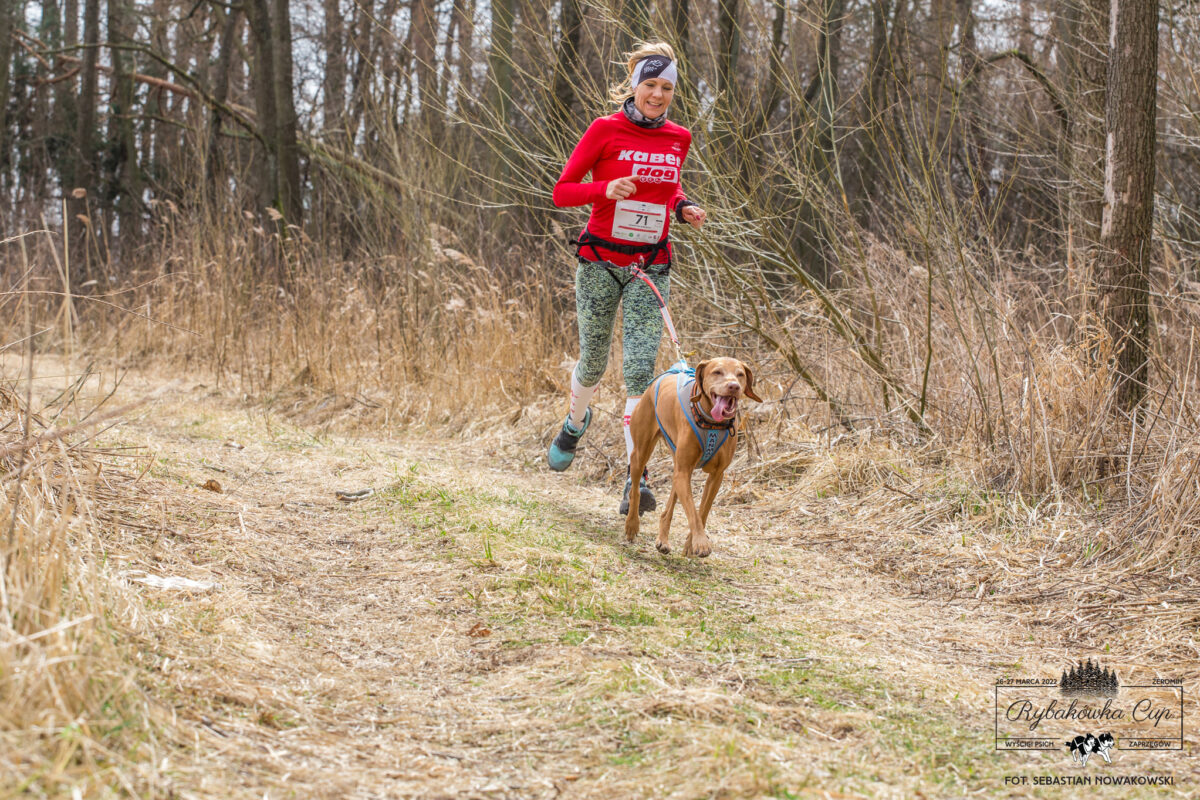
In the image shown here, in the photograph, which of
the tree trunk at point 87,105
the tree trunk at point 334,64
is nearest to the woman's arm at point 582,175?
the tree trunk at point 87,105

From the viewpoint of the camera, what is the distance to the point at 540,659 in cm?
286

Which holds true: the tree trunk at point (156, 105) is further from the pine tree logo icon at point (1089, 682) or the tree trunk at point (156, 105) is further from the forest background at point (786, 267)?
the pine tree logo icon at point (1089, 682)

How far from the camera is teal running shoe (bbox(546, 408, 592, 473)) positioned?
549 centimetres

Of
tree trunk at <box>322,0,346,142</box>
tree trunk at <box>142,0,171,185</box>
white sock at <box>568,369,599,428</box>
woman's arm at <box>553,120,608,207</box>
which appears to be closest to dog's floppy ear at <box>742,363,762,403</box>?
woman's arm at <box>553,120,608,207</box>

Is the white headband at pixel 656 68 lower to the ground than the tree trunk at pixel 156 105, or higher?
lower

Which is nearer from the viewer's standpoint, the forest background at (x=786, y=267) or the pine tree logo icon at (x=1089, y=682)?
the pine tree logo icon at (x=1089, y=682)

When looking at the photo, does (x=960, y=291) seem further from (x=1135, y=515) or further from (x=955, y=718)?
(x=955, y=718)

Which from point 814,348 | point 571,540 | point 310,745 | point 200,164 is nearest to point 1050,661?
point 571,540

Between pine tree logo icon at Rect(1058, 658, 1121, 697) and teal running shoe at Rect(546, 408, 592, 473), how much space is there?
9.76ft

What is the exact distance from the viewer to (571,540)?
14.5 ft

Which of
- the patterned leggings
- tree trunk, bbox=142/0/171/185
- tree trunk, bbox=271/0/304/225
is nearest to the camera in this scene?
the patterned leggings

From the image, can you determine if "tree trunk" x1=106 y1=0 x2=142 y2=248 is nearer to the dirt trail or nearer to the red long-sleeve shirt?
the red long-sleeve shirt

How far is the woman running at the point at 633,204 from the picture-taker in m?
4.67

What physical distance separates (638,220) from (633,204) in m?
0.08
